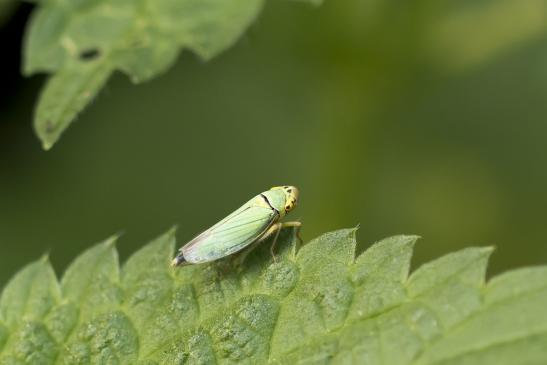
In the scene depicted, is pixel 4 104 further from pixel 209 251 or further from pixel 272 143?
pixel 209 251

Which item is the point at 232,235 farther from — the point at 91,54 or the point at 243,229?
the point at 91,54

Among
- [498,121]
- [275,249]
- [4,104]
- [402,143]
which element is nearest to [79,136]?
[4,104]

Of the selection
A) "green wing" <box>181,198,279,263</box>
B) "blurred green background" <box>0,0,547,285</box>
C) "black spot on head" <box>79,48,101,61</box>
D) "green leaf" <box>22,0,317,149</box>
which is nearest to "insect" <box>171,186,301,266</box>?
"green wing" <box>181,198,279,263</box>

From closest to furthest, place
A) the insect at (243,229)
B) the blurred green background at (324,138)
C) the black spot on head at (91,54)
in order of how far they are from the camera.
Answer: the insect at (243,229) → the black spot on head at (91,54) → the blurred green background at (324,138)

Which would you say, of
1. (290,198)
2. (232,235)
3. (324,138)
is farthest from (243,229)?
(324,138)

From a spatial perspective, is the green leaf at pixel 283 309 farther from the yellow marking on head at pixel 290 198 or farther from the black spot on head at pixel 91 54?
the black spot on head at pixel 91 54

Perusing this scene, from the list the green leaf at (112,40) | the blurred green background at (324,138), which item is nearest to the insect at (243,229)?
the green leaf at (112,40)
